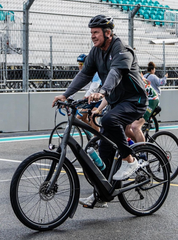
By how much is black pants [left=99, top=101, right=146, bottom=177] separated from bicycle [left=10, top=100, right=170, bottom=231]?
0.08m

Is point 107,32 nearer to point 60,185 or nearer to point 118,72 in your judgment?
point 118,72

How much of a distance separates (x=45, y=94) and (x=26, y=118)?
2.59ft

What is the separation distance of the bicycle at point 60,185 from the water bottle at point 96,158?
0.06 m

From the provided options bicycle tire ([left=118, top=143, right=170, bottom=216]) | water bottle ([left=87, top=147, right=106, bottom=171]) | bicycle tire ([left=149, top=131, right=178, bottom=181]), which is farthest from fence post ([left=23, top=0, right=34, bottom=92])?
water bottle ([left=87, top=147, right=106, bottom=171])

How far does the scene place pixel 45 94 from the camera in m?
10.5

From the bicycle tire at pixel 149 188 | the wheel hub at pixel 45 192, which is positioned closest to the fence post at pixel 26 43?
the bicycle tire at pixel 149 188

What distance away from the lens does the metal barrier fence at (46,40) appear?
1027 centimetres

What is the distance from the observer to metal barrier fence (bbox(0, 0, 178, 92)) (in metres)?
10.3

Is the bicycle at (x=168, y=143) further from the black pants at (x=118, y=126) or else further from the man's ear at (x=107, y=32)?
the man's ear at (x=107, y=32)

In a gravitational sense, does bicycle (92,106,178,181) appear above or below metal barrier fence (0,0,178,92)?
below

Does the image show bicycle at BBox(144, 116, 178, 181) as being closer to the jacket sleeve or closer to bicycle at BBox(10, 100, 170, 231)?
bicycle at BBox(10, 100, 170, 231)

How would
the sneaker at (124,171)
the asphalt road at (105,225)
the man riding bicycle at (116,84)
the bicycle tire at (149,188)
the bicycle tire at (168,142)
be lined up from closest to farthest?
the asphalt road at (105,225), the man riding bicycle at (116,84), the sneaker at (124,171), the bicycle tire at (149,188), the bicycle tire at (168,142)

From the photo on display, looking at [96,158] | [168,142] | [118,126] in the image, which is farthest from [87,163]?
[168,142]

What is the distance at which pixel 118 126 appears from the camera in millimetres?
3896
